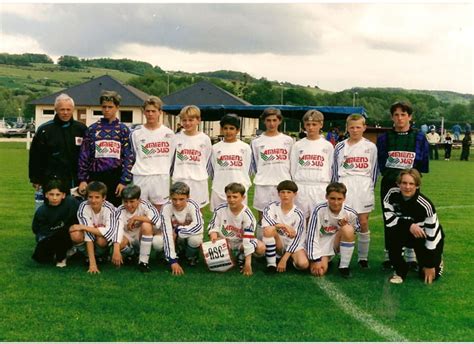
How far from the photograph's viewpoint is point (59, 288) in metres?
4.71

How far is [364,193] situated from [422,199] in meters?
0.64

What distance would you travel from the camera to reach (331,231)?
5.45 m

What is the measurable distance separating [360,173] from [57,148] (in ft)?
10.1

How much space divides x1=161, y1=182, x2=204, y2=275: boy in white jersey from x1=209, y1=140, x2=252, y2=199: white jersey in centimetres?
46

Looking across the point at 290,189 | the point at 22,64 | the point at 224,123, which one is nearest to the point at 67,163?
the point at 224,123

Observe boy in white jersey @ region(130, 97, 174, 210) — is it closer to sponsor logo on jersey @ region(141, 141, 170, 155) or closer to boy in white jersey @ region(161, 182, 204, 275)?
sponsor logo on jersey @ region(141, 141, 170, 155)

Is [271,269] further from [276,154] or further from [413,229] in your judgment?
[413,229]

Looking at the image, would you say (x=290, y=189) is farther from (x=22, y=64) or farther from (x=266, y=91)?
(x=22, y=64)

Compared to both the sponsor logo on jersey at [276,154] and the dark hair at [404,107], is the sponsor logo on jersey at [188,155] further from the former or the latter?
the dark hair at [404,107]

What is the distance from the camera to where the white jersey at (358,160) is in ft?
18.7

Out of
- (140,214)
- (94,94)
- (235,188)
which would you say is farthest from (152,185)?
(94,94)

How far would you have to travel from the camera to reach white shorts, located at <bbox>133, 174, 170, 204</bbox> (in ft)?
19.2

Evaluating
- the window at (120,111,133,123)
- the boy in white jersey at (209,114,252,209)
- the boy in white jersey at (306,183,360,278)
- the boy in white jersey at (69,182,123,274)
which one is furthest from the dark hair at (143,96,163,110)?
the window at (120,111,133,123)

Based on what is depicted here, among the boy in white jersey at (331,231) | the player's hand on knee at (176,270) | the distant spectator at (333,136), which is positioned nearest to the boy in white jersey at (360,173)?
the boy in white jersey at (331,231)
